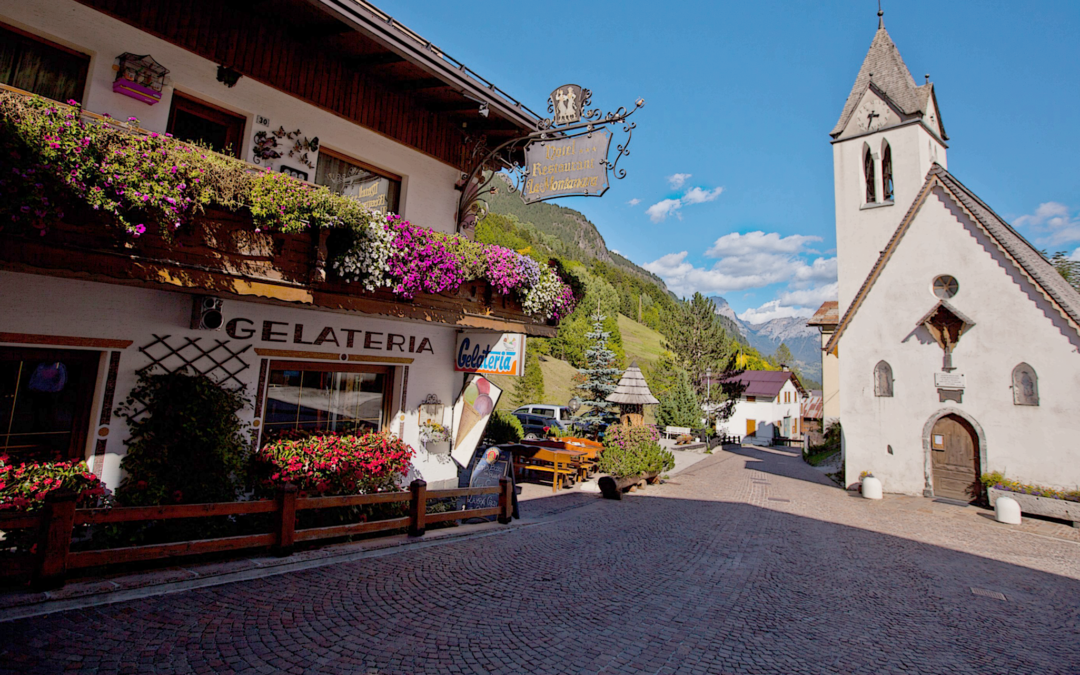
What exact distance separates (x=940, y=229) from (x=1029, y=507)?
8.67 metres

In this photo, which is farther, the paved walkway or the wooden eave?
the wooden eave

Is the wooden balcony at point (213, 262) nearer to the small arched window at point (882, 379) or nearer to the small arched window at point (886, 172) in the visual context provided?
the small arched window at point (882, 379)

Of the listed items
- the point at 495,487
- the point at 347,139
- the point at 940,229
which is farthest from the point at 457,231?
the point at 940,229

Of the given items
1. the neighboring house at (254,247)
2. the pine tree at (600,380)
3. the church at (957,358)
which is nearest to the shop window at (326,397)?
the neighboring house at (254,247)

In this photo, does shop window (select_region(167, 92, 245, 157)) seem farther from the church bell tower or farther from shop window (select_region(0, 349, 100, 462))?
the church bell tower

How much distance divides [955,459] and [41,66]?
74.2ft

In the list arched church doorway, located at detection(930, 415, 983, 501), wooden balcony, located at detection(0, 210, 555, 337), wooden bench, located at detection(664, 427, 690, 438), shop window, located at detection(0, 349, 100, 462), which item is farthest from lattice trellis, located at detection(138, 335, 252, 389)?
wooden bench, located at detection(664, 427, 690, 438)

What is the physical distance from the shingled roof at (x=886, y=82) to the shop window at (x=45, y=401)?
90.3ft

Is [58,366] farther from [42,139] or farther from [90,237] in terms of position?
[42,139]

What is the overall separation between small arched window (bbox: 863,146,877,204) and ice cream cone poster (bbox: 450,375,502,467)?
20686mm

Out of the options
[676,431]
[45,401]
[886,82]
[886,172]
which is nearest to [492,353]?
[45,401]

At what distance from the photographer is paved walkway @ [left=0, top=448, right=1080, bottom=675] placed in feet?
15.3

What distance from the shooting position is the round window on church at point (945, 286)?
1638 cm

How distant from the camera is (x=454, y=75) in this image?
908 centimetres
